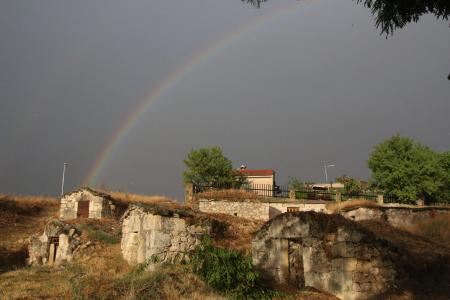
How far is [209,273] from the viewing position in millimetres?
10617

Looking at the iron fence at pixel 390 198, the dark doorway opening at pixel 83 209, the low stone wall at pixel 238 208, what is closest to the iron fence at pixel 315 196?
the low stone wall at pixel 238 208

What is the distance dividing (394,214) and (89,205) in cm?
2134

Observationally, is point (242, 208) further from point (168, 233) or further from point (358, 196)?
point (168, 233)

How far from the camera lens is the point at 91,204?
2761 centimetres

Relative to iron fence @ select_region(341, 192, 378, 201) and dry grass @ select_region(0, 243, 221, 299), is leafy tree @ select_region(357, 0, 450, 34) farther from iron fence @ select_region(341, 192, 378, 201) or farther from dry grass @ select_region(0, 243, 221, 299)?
iron fence @ select_region(341, 192, 378, 201)

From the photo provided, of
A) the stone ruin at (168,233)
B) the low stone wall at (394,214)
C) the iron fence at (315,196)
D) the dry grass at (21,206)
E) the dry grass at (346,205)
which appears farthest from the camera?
the iron fence at (315,196)

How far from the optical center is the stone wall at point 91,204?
27250 millimetres

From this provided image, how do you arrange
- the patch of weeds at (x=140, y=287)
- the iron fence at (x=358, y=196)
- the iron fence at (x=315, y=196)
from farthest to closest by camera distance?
the iron fence at (x=358, y=196)
the iron fence at (x=315, y=196)
the patch of weeds at (x=140, y=287)

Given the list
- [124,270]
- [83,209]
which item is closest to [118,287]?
[124,270]

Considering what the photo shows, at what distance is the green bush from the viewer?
9977 millimetres

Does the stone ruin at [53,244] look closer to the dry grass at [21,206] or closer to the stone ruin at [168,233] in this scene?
the stone ruin at [168,233]

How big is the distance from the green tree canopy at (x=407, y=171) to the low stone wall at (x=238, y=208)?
13.7 metres

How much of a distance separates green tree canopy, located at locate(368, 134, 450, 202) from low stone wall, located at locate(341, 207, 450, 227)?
29.1ft

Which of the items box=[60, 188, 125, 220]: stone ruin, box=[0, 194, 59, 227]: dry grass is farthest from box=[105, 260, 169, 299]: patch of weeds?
box=[0, 194, 59, 227]: dry grass
